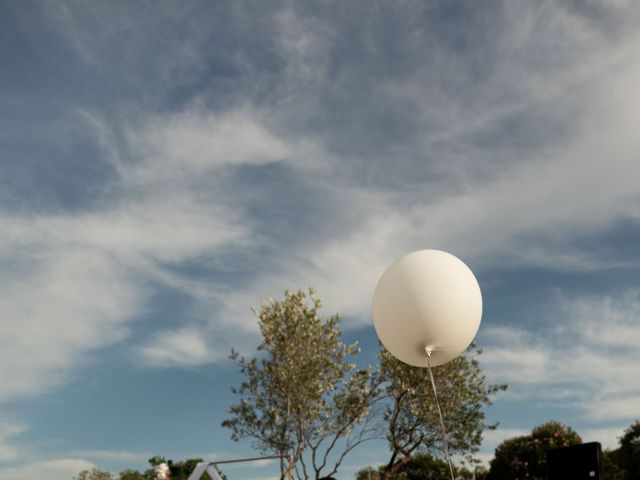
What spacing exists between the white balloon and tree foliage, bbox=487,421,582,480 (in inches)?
523

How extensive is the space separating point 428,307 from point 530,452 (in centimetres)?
1415

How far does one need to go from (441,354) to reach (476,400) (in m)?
12.3

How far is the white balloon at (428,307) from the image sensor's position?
788 centimetres

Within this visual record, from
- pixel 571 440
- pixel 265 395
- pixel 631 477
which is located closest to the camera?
pixel 631 477

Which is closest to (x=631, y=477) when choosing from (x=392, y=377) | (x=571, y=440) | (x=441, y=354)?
(x=571, y=440)

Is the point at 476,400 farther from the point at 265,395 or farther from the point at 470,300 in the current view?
the point at 470,300

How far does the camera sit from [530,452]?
64.3 feet

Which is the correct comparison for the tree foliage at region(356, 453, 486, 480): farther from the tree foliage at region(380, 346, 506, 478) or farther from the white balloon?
the white balloon

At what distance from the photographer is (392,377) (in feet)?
64.6

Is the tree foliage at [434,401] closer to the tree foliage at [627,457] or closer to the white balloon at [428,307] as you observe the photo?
the tree foliage at [627,457]

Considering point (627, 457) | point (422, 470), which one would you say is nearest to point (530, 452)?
point (627, 457)

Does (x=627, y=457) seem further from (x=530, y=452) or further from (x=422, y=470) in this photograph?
(x=422, y=470)

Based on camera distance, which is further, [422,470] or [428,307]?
[422,470]

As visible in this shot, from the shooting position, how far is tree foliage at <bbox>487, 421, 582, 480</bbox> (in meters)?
19.4
